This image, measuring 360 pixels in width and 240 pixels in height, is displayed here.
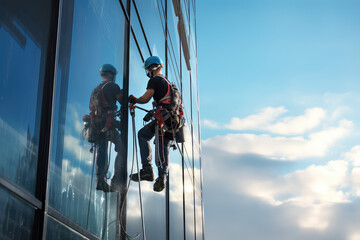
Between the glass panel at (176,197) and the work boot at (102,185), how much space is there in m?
4.41

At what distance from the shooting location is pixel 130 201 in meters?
5.87

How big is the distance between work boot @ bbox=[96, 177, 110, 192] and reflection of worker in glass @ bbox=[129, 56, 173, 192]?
30.1 inches

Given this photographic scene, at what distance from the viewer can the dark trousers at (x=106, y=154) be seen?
195 inches

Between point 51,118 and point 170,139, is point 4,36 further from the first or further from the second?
point 170,139

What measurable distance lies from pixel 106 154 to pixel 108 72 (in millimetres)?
1039

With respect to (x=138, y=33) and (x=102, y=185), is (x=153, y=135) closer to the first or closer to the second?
(x=102, y=185)

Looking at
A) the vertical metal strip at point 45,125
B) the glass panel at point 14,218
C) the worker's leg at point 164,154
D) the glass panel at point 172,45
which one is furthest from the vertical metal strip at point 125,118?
the glass panel at point 172,45

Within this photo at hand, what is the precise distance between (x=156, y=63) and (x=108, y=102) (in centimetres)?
139

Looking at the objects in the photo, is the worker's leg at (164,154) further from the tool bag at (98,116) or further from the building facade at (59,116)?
the tool bag at (98,116)

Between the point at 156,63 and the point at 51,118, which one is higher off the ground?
the point at 156,63

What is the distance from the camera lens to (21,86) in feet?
10.7

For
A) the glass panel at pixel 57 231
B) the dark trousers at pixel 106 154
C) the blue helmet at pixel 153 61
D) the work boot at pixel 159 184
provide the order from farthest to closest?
the blue helmet at pixel 153 61, the work boot at pixel 159 184, the dark trousers at pixel 106 154, the glass panel at pixel 57 231

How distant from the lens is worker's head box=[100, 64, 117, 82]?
5286 mm

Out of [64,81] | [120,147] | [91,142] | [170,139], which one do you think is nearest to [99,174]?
[91,142]
